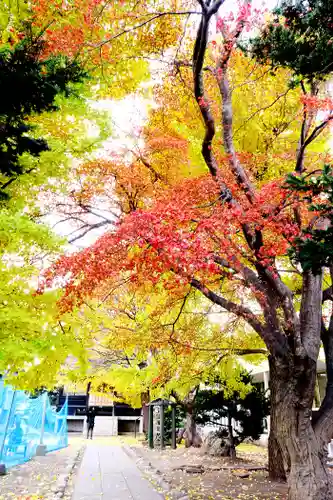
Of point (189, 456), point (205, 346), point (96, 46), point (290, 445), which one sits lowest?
point (189, 456)

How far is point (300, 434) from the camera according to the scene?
6.16 metres

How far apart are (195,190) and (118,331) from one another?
5.63 m

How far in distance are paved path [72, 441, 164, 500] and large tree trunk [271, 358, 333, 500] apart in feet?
9.09

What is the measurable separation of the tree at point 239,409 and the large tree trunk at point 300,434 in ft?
24.2

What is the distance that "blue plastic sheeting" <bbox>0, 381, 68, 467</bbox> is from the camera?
952 cm

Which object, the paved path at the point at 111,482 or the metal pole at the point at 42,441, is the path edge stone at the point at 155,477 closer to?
the paved path at the point at 111,482

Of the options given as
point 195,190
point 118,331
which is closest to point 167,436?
point 118,331

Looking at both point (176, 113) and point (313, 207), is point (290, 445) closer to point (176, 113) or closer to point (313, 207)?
point (313, 207)

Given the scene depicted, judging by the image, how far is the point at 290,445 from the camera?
6.18 metres

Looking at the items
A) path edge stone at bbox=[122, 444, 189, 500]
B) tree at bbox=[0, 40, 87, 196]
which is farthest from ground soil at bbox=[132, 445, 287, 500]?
tree at bbox=[0, 40, 87, 196]

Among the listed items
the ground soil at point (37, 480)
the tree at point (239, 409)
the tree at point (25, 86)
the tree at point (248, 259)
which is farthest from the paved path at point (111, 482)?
the tree at point (25, 86)

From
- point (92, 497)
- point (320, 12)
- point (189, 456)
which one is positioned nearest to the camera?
point (320, 12)

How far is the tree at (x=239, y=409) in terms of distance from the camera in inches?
550

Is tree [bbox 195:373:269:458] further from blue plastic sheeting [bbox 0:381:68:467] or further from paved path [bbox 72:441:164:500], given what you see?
blue plastic sheeting [bbox 0:381:68:467]
